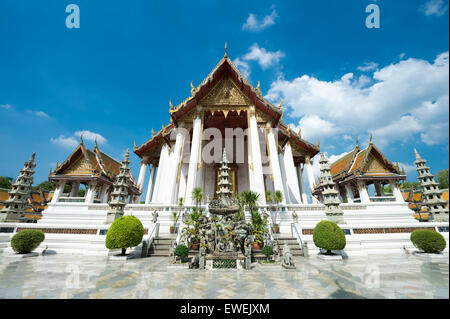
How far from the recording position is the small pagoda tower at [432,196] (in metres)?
10.9

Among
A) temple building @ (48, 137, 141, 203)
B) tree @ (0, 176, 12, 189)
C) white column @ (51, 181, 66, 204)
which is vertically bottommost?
white column @ (51, 181, 66, 204)

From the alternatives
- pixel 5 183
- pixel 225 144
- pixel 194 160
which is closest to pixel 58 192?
pixel 194 160

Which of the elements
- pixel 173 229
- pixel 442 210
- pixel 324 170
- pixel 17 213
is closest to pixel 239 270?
pixel 173 229

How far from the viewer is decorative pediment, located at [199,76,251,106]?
1677 cm

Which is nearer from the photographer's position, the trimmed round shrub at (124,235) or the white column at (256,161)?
the trimmed round shrub at (124,235)

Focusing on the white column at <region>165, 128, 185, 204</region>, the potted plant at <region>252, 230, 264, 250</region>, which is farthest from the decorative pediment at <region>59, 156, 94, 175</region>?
the potted plant at <region>252, 230, 264, 250</region>

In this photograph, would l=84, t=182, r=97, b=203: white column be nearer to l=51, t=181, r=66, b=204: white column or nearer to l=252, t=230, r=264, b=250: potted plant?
l=51, t=181, r=66, b=204: white column

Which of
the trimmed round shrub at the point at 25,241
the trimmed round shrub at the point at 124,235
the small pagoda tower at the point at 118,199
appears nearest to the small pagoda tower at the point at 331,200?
the trimmed round shrub at the point at 124,235

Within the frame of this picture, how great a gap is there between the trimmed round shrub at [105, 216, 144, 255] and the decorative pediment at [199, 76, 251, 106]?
11993mm

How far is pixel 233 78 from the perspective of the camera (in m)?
17.3

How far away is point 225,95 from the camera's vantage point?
1697 centimetres

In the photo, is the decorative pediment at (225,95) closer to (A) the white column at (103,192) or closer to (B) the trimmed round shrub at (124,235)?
(B) the trimmed round shrub at (124,235)

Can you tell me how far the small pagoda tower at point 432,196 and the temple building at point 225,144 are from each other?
7.31m

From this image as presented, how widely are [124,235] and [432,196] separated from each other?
653 inches
